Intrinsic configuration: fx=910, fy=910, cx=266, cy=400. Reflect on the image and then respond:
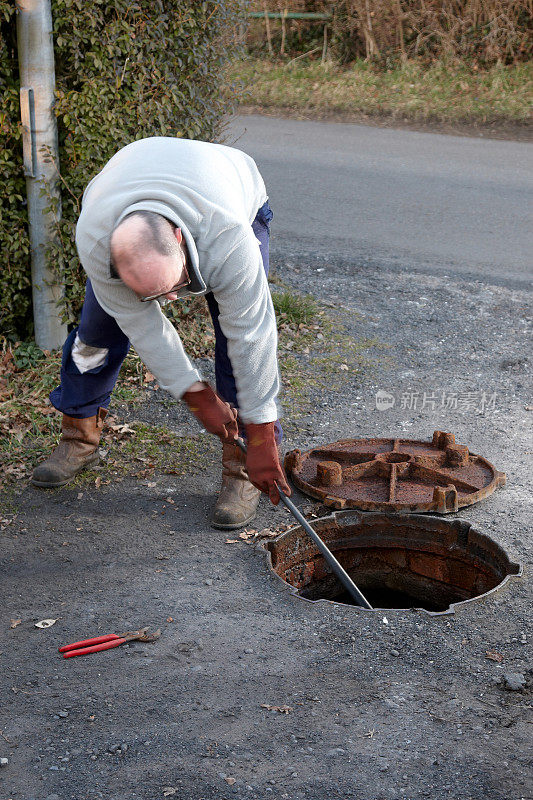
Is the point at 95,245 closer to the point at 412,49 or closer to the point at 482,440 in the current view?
the point at 482,440

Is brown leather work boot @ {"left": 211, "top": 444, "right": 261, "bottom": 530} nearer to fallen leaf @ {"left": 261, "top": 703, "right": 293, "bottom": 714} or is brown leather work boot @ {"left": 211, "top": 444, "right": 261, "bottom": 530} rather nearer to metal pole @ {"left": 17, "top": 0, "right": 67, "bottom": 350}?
fallen leaf @ {"left": 261, "top": 703, "right": 293, "bottom": 714}

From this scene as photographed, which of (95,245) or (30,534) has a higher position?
(95,245)

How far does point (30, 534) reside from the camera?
3.94 m

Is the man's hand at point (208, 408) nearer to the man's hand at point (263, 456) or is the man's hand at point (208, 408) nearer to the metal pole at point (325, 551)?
the man's hand at point (263, 456)

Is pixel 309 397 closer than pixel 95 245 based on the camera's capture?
No

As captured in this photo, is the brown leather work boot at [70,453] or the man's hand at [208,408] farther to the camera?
the brown leather work boot at [70,453]

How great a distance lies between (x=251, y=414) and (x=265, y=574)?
26.9 inches

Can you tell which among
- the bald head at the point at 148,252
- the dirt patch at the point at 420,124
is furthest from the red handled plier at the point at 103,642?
the dirt patch at the point at 420,124

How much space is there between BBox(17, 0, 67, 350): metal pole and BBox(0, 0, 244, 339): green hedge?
0.06m

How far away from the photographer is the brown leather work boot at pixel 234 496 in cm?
394

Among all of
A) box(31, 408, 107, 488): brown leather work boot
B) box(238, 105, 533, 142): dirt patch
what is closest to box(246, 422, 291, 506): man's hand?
box(31, 408, 107, 488): brown leather work boot

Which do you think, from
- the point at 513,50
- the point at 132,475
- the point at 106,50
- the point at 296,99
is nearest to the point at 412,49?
the point at 513,50

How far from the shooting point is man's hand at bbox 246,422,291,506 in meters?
3.41

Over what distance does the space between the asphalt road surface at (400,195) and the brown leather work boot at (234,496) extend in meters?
2.63
